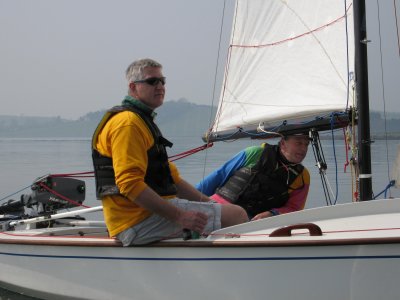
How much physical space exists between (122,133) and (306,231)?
1.31 meters

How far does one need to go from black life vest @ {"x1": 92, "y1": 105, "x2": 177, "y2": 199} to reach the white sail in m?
1.49

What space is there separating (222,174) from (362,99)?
1268mm

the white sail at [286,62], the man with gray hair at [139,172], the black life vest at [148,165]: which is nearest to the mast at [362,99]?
the white sail at [286,62]

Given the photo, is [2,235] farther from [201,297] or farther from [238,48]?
[238,48]

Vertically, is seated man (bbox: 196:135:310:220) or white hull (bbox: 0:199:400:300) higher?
seated man (bbox: 196:135:310:220)

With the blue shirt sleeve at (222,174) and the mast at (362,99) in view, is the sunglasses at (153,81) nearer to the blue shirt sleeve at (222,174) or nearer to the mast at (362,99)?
the blue shirt sleeve at (222,174)

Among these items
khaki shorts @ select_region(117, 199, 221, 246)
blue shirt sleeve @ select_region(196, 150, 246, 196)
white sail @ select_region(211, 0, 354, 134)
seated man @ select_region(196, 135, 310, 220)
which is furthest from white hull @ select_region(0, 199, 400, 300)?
white sail @ select_region(211, 0, 354, 134)

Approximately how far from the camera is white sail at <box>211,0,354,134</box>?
4617 mm

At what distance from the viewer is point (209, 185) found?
4.80 m

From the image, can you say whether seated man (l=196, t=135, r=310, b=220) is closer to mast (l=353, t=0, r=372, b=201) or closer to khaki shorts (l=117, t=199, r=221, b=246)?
mast (l=353, t=0, r=372, b=201)

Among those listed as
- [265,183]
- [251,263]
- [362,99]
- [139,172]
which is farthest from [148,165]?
[362,99]

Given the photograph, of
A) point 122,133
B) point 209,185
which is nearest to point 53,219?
point 209,185

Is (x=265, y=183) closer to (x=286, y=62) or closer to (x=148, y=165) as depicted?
(x=286, y=62)

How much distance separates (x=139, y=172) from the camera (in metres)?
3.28
